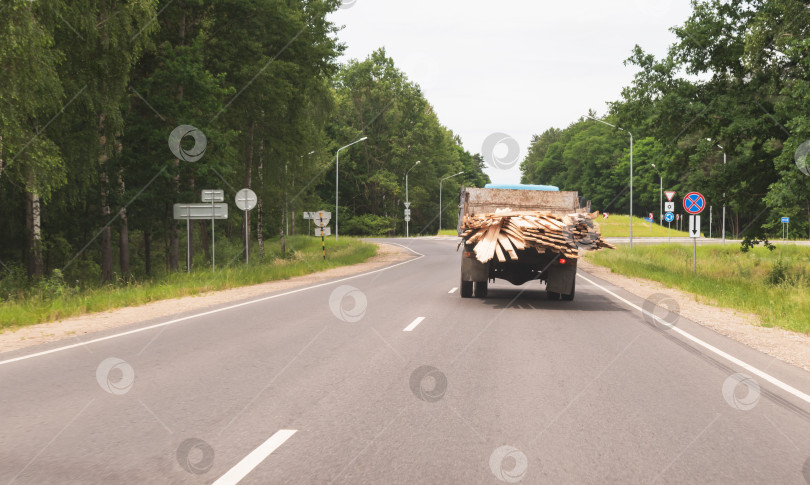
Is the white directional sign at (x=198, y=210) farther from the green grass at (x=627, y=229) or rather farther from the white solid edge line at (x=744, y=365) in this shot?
the green grass at (x=627, y=229)

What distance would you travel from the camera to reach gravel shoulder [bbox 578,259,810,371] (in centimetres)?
898

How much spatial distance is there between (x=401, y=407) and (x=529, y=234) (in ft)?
25.7

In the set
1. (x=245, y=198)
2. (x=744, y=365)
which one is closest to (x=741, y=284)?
(x=744, y=365)

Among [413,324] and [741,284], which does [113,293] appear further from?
[741,284]

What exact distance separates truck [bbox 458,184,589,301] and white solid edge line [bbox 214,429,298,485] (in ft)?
29.8

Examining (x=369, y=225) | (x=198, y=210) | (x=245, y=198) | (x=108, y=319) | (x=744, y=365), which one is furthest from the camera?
(x=369, y=225)

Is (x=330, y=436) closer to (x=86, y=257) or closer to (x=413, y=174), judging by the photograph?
(x=86, y=257)

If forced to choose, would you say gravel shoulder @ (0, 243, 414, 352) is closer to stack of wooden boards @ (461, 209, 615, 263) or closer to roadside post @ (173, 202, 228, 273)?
roadside post @ (173, 202, 228, 273)

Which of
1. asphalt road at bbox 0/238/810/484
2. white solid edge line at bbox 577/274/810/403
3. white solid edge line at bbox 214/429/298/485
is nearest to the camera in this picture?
white solid edge line at bbox 214/429/298/485

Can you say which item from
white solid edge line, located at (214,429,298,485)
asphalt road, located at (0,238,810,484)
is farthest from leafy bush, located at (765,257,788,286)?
white solid edge line, located at (214,429,298,485)

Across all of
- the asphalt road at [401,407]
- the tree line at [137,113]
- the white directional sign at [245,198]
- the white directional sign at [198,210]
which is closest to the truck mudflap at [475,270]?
the asphalt road at [401,407]

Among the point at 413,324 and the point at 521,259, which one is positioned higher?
the point at 521,259

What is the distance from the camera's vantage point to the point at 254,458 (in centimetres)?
435

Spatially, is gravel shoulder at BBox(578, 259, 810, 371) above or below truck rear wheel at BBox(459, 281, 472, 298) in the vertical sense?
below
